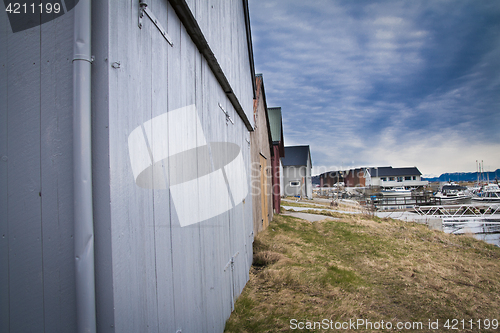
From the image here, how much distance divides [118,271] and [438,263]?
679 cm

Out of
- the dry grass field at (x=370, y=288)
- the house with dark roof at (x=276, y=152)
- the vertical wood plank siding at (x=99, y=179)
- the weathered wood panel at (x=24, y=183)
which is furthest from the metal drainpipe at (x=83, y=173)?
the house with dark roof at (x=276, y=152)

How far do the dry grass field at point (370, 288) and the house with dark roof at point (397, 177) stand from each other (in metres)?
52.0

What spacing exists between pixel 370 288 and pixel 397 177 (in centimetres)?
6231

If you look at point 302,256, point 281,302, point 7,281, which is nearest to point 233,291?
point 281,302

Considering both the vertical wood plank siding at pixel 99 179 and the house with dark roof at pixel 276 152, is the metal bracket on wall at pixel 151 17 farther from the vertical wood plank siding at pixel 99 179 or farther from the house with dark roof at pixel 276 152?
the house with dark roof at pixel 276 152

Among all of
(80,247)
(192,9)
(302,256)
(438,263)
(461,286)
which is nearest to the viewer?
(80,247)

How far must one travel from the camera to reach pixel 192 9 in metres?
2.33

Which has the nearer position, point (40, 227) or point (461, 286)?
point (40, 227)

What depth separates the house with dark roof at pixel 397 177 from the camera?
56.0m

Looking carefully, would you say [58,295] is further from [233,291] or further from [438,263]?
[438,263]

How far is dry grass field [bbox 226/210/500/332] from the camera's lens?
131 inches

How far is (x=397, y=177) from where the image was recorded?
191ft

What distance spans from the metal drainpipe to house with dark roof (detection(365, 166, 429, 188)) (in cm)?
5873

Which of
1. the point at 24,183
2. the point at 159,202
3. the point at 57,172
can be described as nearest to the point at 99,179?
the point at 57,172
